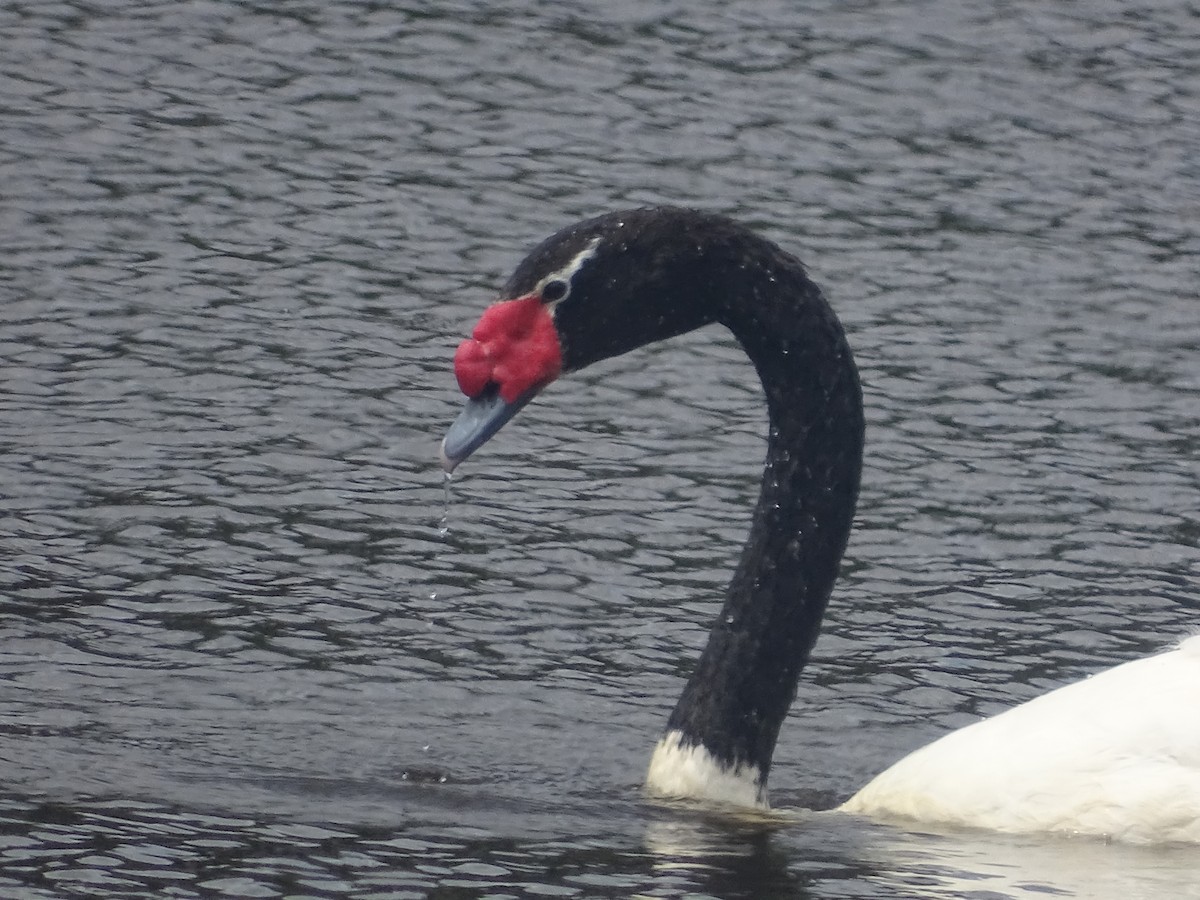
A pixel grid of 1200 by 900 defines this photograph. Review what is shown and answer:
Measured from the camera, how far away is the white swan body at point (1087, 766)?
678 centimetres

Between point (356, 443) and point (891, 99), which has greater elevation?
point (891, 99)

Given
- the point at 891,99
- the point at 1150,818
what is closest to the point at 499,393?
the point at 1150,818

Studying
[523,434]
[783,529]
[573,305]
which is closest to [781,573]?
[783,529]

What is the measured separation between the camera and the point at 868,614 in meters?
9.62

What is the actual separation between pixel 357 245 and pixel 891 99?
15.0ft

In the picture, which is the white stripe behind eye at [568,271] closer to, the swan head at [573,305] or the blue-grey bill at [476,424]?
the swan head at [573,305]

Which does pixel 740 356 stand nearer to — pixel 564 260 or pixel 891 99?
pixel 891 99

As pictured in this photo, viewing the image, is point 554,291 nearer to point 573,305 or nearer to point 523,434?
point 573,305

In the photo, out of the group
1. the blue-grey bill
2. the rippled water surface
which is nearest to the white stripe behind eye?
the blue-grey bill

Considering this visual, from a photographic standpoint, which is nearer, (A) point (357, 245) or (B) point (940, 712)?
(B) point (940, 712)

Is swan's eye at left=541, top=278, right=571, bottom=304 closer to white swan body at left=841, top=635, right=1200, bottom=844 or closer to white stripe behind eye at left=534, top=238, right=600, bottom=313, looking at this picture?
white stripe behind eye at left=534, top=238, right=600, bottom=313

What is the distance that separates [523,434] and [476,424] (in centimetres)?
437

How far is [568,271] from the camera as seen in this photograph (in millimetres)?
7004

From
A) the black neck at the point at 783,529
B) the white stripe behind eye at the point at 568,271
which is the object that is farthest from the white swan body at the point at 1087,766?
the white stripe behind eye at the point at 568,271
